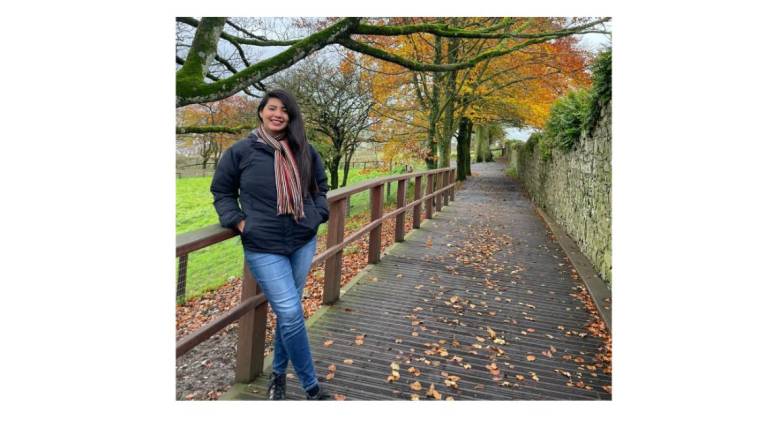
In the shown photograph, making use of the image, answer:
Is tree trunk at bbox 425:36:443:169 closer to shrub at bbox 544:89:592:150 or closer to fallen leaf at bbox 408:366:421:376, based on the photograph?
shrub at bbox 544:89:592:150

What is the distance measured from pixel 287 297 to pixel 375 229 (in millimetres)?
2507

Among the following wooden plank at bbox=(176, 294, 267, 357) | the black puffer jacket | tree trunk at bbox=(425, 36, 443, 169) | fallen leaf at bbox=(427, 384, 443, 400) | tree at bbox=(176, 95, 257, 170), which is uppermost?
tree trunk at bbox=(425, 36, 443, 169)

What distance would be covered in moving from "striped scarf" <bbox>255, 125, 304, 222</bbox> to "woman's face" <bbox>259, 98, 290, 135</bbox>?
32mm

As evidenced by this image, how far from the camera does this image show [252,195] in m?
1.96

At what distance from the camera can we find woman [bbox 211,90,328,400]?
1952 mm

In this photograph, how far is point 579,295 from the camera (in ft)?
13.0

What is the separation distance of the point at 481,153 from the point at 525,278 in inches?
929

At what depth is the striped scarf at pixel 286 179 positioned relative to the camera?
1.96 m

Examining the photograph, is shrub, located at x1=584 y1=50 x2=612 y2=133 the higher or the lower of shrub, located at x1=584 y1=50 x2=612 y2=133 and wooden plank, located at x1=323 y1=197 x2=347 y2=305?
the higher

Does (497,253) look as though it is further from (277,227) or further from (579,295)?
(277,227)

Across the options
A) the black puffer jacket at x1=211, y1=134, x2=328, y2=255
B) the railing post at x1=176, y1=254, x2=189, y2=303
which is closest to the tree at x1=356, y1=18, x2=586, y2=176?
the railing post at x1=176, y1=254, x2=189, y2=303

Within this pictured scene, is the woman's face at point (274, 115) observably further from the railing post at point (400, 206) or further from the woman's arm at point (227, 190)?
the railing post at point (400, 206)

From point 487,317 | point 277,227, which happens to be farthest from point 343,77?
point 277,227
